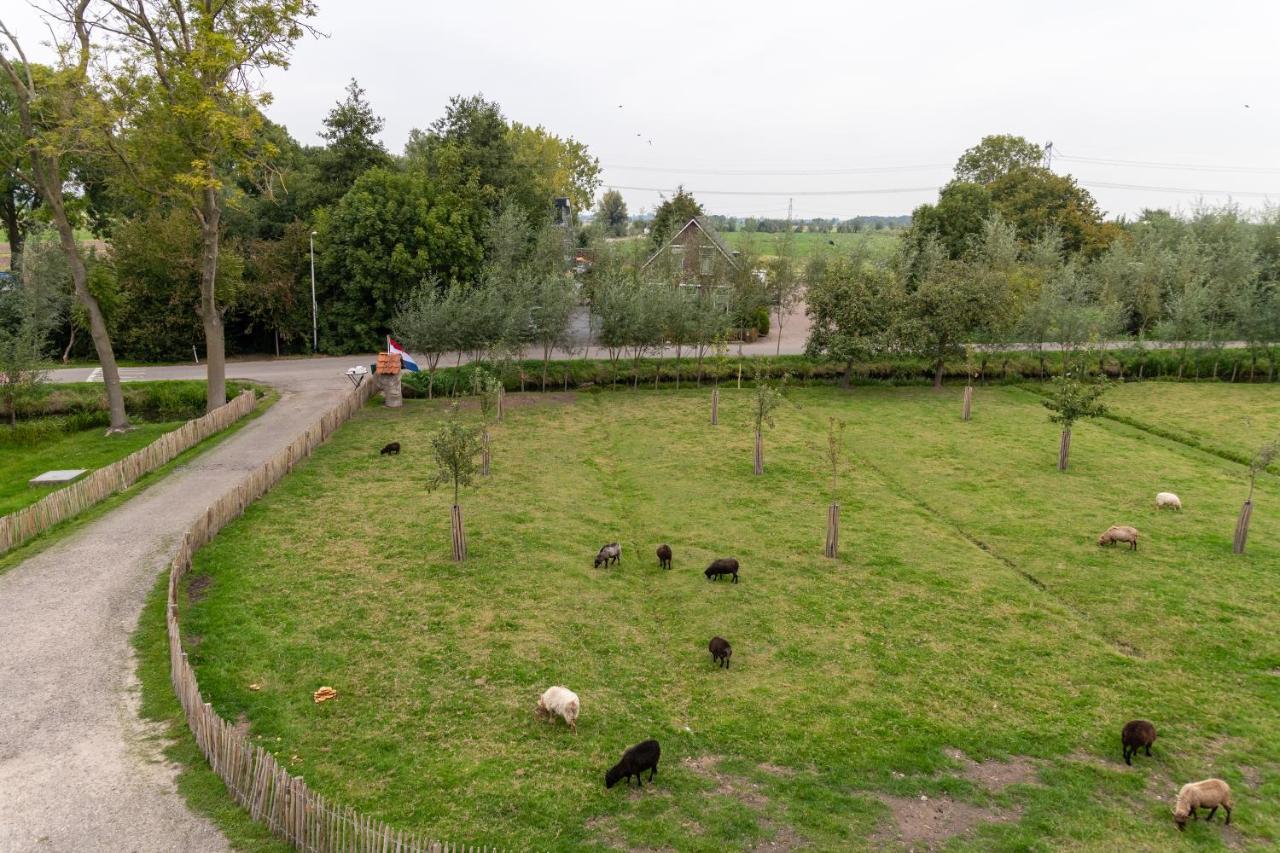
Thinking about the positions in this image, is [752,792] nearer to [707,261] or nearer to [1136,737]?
[1136,737]

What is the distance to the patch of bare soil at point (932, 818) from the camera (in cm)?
1234

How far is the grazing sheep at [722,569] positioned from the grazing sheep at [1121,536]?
1157 cm

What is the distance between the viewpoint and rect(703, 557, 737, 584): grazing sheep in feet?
70.1

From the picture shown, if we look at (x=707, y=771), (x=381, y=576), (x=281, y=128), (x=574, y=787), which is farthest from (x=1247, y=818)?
(x=281, y=128)

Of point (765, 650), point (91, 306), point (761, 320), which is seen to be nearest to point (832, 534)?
point (765, 650)

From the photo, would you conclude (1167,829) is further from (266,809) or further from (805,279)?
(805,279)

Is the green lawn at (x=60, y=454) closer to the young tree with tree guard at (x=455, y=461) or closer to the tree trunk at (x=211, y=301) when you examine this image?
the tree trunk at (x=211, y=301)

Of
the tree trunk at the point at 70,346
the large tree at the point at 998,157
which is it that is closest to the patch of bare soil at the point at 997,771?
the tree trunk at the point at 70,346

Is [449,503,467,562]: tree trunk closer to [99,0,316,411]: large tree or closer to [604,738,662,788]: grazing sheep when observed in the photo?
[604,738,662,788]: grazing sheep

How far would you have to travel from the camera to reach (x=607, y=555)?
2227 centimetres

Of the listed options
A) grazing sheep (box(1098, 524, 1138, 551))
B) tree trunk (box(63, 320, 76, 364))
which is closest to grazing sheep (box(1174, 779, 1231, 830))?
grazing sheep (box(1098, 524, 1138, 551))

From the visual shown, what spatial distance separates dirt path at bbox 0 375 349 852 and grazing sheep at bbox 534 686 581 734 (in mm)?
5510

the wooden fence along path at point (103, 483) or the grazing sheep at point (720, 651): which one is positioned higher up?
the wooden fence along path at point (103, 483)

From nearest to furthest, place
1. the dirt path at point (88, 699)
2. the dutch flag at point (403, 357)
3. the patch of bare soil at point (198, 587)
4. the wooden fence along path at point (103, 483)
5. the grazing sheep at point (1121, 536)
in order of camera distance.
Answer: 1. the dirt path at point (88, 699)
2. the patch of bare soil at point (198, 587)
3. the wooden fence along path at point (103, 483)
4. the grazing sheep at point (1121, 536)
5. the dutch flag at point (403, 357)
